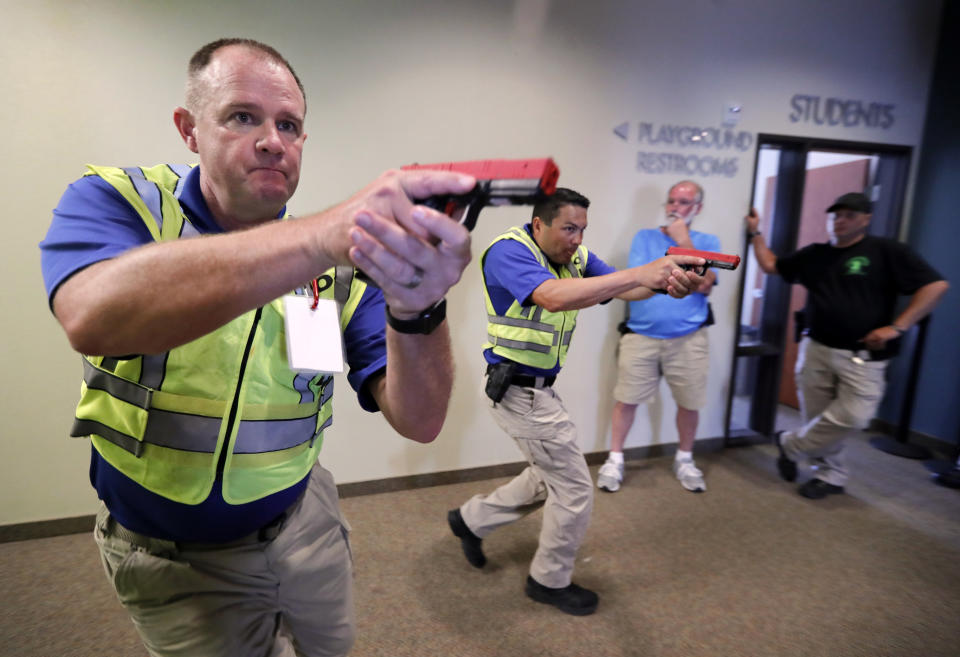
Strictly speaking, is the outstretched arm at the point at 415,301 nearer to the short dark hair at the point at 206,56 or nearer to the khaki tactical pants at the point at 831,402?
the short dark hair at the point at 206,56

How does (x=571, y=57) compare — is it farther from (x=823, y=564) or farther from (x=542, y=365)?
(x=823, y=564)

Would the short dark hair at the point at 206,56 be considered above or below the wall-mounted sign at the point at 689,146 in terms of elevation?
below

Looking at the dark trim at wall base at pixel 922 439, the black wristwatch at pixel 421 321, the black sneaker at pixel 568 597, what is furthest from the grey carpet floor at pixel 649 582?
the black wristwatch at pixel 421 321

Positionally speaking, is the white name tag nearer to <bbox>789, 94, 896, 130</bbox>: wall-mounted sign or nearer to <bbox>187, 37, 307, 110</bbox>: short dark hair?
<bbox>187, 37, 307, 110</bbox>: short dark hair

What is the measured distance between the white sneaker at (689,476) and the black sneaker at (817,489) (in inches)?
22.4

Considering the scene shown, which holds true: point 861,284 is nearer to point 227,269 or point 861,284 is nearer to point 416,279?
point 416,279

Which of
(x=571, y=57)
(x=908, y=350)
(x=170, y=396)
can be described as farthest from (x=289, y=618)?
(x=908, y=350)

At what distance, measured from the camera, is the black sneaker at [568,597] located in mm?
2025

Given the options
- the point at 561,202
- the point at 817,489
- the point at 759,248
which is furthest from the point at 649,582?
the point at 759,248

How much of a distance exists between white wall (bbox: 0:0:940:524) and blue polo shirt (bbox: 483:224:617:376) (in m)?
0.81

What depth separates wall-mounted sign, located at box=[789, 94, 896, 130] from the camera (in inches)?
136

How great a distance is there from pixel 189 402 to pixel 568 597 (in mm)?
1739

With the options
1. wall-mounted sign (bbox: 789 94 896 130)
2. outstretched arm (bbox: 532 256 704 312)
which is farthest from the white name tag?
wall-mounted sign (bbox: 789 94 896 130)

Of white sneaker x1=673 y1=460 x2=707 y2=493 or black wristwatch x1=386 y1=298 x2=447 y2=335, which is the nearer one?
black wristwatch x1=386 y1=298 x2=447 y2=335
